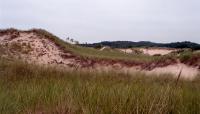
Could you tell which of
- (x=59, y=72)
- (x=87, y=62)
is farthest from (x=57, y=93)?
(x=87, y=62)

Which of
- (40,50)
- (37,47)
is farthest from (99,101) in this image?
(37,47)

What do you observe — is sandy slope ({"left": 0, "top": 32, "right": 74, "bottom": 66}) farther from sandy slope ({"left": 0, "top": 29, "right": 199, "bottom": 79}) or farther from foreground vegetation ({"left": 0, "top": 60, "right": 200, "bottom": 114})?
foreground vegetation ({"left": 0, "top": 60, "right": 200, "bottom": 114})

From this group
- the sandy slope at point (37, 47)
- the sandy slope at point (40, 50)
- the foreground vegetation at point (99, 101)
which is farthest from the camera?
the sandy slope at point (37, 47)

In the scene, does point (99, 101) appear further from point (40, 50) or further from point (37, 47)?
point (37, 47)

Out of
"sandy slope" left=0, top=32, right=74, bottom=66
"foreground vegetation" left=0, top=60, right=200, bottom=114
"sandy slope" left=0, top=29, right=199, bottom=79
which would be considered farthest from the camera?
"sandy slope" left=0, top=32, right=74, bottom=66

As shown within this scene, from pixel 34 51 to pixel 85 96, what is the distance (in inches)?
846

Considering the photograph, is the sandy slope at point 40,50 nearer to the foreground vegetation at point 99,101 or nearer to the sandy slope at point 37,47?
the sandy slope at point 37,47

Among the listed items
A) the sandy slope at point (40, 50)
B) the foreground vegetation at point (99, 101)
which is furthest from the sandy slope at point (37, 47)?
the foreground vegetation at point (99, 101)

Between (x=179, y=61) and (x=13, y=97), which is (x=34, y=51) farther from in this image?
→ (x=13, y=97)

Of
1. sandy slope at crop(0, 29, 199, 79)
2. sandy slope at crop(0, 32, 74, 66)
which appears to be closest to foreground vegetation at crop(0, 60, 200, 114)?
sandy slope at crop(0, 29, 199, 79)

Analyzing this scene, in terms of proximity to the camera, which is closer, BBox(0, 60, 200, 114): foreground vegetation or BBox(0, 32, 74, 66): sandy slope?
BBox(0, 60, 200, 114): foreground vegetation

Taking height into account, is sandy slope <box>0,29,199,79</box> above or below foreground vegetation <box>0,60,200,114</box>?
below

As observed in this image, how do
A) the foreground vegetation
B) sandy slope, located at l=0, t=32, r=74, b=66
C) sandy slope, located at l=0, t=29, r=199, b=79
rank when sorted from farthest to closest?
sandy slope, located at l=0, t=32, r=74, b=66, sandy slope, located at l=0, t=29, r=199, b=79, the foreground vegetation

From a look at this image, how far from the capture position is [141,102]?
5.20 meters
